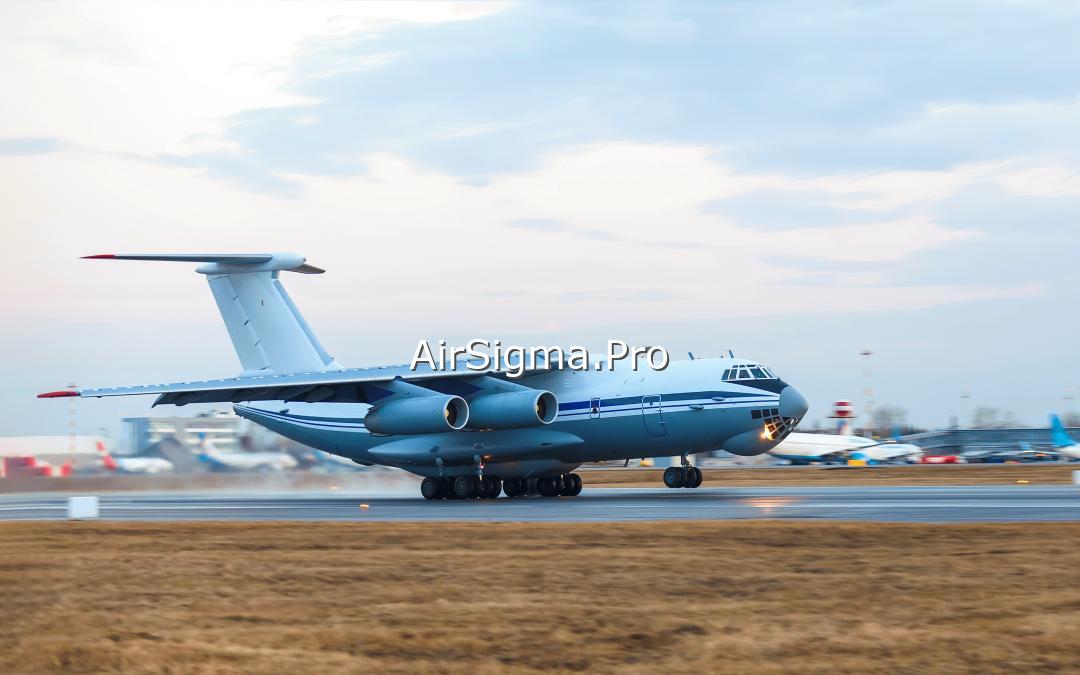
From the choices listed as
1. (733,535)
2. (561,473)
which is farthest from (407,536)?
(561,473)

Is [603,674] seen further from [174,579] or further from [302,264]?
[302,264]

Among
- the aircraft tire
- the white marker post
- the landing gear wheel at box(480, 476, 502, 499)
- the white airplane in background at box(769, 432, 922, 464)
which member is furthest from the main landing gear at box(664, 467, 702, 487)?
the white airplane in background at box(769, 432, 922, 464)

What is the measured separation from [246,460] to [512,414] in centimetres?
1091

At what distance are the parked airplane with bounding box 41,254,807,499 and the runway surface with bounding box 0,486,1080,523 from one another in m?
1.19

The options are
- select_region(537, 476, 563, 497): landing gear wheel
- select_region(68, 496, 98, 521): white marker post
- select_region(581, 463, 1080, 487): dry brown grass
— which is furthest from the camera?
select_region(581, 463, 1080, 487): dry brown grass

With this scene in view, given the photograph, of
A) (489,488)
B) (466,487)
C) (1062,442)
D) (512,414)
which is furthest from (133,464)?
(1062,442)

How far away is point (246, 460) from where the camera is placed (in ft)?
120

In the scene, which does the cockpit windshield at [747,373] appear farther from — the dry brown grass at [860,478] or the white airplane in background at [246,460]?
the white airplane in background at [246,460]

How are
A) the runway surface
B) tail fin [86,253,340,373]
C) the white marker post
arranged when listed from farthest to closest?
tail fin [86,253,340,373] → the white marker post → the runway surface

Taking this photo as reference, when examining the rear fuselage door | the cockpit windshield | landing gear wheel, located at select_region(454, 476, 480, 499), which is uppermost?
the cockpit windshield

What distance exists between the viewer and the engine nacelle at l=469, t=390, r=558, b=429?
29.6m

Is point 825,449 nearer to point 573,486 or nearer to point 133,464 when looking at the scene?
point 573,486

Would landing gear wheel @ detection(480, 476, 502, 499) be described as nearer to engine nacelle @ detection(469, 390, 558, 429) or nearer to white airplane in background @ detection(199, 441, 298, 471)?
engine nacelle @ detection(469, 390, 558, 429)

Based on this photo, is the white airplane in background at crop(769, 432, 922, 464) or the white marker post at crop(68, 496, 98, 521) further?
the white airplane in background at crop(769, 432, 922, 464)
